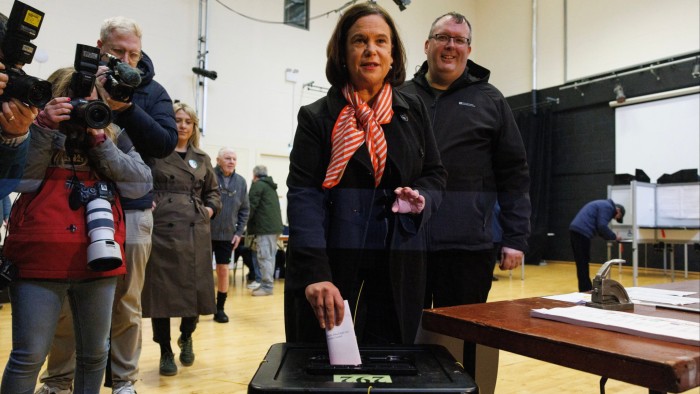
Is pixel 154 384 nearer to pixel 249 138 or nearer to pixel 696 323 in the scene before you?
pixel 696 323

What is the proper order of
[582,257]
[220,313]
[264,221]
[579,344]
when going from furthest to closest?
[264,221], [582,257], [220,313], [579,344]

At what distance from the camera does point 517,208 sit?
57.2 inches

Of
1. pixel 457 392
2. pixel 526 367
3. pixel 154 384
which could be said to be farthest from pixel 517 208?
pixel 154 384

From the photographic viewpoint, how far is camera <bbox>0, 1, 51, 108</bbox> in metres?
0.95

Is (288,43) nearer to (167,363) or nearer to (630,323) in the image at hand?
(167,363)

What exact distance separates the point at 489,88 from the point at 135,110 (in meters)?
0.97

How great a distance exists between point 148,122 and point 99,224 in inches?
13.6

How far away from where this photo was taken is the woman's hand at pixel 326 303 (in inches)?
31.9

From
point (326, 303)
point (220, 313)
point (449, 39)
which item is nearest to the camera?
point (326, 303)

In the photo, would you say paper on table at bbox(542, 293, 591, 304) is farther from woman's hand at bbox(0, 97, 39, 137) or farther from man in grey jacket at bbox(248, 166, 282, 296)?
man in grey jacket at bbox(248, 166, 282, 296)

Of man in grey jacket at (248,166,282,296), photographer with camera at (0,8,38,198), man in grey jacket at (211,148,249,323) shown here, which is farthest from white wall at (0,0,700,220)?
photographer with camera at (0,8,38,198)

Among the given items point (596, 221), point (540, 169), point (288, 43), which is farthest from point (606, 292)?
point (540, 169)

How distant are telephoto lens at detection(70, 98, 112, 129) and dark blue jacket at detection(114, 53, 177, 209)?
0.61 ft

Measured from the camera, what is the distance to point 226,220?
9.69 feet
